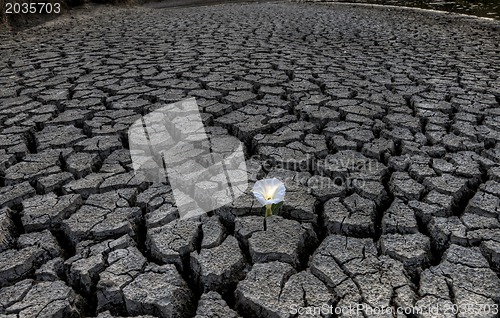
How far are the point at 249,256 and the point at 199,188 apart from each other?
51 centimetres

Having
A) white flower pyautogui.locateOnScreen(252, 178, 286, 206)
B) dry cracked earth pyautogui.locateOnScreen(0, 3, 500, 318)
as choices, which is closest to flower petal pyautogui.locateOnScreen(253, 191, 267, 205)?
white flower pyautogui.locateOnScreen(252, 178, 286, 206)

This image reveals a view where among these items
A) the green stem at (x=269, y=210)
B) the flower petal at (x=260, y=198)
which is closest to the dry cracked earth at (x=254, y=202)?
the green stem at (x=269, y=210)

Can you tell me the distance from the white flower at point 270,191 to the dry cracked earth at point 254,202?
125 millimetres

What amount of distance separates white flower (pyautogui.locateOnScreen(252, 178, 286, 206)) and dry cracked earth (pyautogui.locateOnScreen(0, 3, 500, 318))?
13 cm

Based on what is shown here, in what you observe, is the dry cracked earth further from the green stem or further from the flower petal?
the flower petal

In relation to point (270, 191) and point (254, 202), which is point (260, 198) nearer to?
point (270, 191)

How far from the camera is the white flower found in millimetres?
1631

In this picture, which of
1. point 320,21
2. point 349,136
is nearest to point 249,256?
point 349,136

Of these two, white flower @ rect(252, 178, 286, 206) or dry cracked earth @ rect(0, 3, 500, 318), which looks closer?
dry cracked earth @ rect(0, 3, 500, 318)

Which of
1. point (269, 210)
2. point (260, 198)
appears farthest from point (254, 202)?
point (260, 198)

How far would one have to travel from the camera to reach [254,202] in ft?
6.07

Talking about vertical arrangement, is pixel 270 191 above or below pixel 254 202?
above

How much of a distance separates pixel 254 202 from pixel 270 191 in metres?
0.18

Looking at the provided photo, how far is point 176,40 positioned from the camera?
17.9 ft
